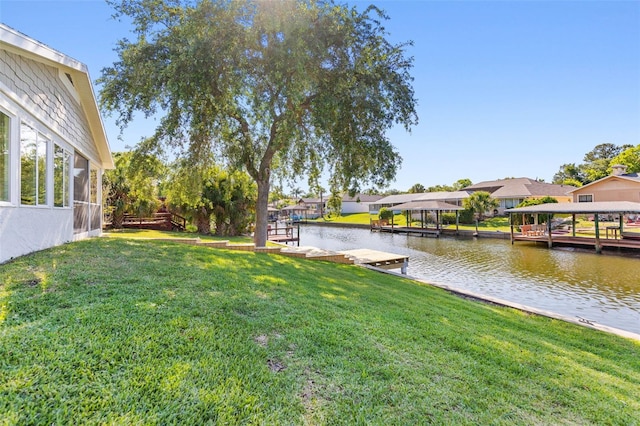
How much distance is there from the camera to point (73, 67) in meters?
7.17

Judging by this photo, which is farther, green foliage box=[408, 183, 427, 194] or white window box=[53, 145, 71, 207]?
green foliage box=[408, 183, 427, 194]

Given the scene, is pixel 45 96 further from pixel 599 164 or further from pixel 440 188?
pixel 599 164

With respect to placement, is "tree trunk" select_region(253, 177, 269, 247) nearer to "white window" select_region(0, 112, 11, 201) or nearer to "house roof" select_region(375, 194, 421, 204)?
"white window" select_region(0, 112, 11, 201)

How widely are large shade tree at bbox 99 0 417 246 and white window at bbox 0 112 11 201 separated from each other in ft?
15.3

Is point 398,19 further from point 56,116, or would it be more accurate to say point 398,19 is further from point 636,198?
point 636,198

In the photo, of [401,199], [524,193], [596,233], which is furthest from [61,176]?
[401,199]

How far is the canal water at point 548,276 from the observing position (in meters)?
9.13

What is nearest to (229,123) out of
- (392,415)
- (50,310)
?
(50,310)

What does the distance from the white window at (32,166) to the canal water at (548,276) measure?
11327mm

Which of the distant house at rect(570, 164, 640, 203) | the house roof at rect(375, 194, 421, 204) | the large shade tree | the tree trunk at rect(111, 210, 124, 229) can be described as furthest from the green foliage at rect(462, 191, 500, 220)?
the tree trunk at rect(111, 210, 124, 229)

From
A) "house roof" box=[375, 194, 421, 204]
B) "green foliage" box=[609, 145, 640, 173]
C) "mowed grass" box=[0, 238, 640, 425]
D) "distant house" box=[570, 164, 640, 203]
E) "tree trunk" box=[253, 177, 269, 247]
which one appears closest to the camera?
"mowed grass" box=[0, 238, 640, 425]

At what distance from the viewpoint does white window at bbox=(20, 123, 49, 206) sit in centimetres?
549

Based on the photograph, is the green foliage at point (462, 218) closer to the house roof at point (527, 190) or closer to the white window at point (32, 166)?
the house roof at point (527, 190)

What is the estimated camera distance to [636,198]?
30453 mm
